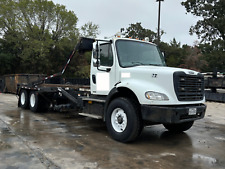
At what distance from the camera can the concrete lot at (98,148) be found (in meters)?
4.33

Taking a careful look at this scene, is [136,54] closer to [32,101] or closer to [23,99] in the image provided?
[32,101]

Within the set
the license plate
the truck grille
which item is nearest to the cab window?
the truck grille

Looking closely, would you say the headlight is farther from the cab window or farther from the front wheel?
the cab window

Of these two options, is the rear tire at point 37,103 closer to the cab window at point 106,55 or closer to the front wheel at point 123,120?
the cab window at point 106,55

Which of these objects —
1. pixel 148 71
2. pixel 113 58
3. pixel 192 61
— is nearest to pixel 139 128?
pixel 148 71

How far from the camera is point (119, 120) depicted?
19.1 feet

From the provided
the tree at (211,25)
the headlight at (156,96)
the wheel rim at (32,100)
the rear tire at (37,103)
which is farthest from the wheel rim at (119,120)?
the tree at (211,25)

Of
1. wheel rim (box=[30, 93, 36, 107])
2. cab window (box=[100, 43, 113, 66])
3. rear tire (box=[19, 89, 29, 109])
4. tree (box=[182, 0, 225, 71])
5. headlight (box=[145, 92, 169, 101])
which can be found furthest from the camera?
tree (box=[182, 0, 225, 71])

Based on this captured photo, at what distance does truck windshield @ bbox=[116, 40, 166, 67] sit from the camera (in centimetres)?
617

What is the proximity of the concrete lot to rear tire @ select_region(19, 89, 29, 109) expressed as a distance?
3.15 metres

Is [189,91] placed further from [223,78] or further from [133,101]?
[223,78]

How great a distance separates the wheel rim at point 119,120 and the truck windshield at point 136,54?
1221 millimetres

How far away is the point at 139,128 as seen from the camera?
5496mm

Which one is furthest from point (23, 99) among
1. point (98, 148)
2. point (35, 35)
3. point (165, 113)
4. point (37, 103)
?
point (35, 35)
